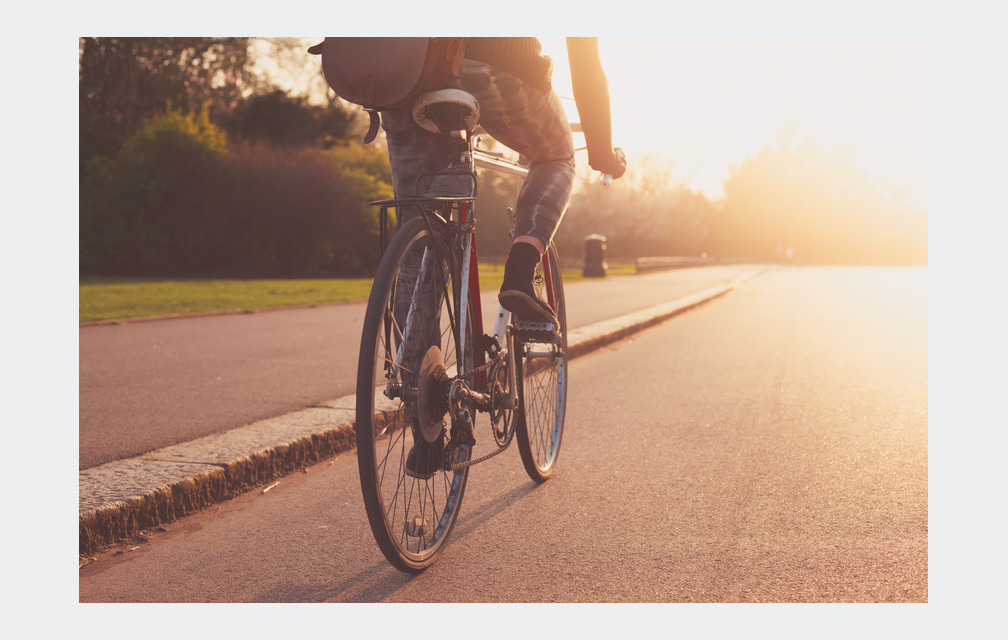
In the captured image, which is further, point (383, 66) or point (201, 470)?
point (201, 470)

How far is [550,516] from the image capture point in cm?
355

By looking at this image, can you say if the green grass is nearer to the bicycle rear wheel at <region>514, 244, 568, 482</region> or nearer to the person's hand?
the bicycle rear wheel at <region>514, 244, 568, 482</region>

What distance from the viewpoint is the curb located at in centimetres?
328

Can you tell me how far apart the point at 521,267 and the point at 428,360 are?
0.56 m

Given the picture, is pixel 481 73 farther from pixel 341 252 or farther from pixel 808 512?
pixel 341 252

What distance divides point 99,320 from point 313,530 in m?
7.84

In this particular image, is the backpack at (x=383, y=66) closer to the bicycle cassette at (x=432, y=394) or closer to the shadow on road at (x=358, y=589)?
the bicycle cassette at (x=432, y=394)

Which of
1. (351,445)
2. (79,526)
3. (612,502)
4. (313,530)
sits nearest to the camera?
(79,526)

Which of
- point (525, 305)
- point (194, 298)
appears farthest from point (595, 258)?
point (525, 305)

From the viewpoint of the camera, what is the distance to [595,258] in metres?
29.5

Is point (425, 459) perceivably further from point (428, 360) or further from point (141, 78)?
point (141, 78)

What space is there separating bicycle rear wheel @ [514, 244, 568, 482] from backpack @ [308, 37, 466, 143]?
3.54ft

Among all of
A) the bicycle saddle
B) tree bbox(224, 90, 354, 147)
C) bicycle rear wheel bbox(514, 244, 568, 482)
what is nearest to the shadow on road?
bicycle rear wheel bbox(514, 244, 568, 482)

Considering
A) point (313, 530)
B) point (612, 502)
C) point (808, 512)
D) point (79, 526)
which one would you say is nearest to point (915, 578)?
point (808, 512)
